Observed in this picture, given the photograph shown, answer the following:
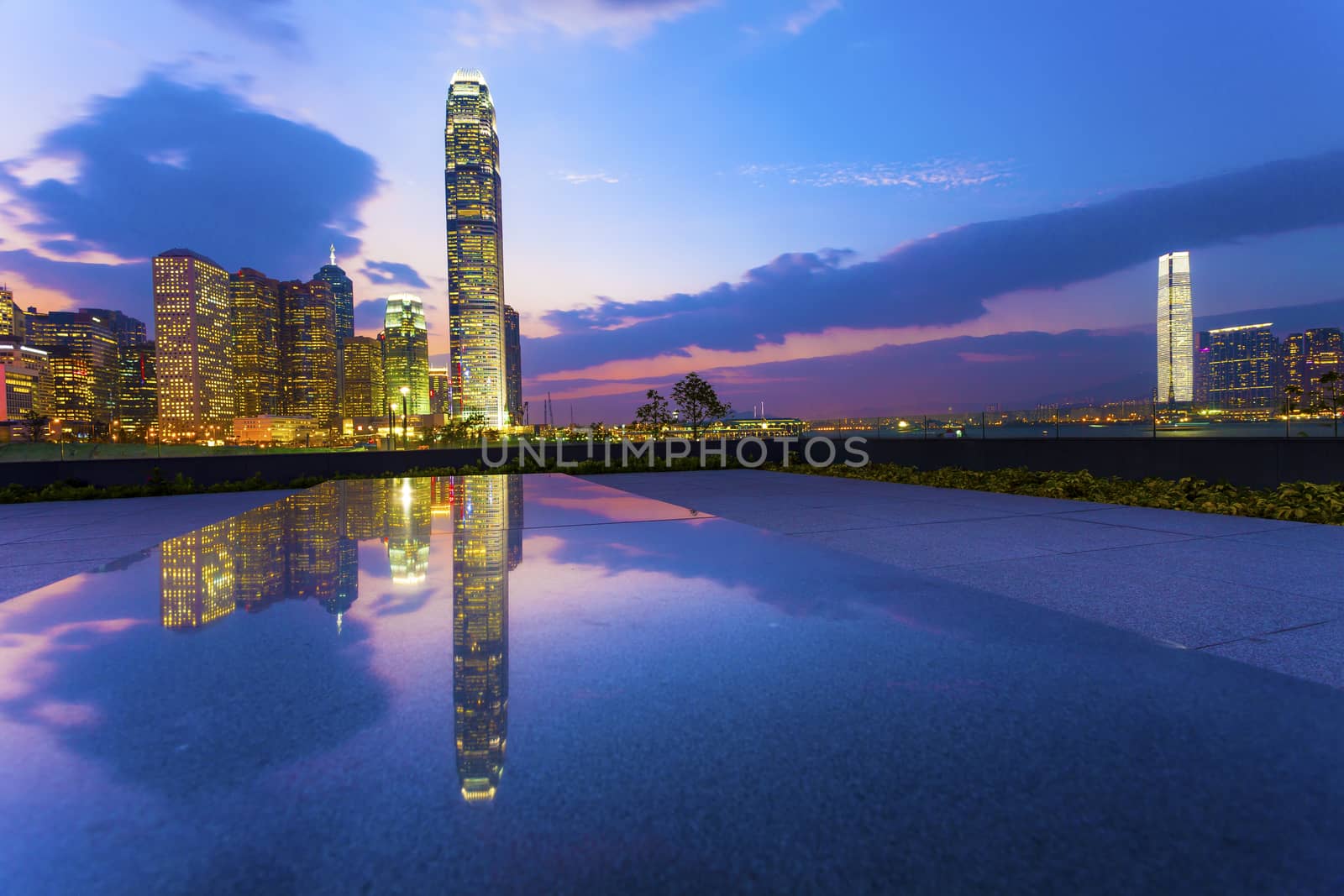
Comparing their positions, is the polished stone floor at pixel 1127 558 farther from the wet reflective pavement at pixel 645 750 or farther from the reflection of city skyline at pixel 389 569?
the reflection of city skyline at pixel 389 569

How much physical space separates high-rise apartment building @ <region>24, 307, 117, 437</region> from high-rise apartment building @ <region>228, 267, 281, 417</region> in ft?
95.3

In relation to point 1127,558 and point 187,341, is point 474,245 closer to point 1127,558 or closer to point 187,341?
point 187,341

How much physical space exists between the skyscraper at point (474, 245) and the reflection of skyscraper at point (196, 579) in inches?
6998

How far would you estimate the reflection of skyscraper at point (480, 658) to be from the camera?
6.62 feet

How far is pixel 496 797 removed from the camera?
71.0 inches

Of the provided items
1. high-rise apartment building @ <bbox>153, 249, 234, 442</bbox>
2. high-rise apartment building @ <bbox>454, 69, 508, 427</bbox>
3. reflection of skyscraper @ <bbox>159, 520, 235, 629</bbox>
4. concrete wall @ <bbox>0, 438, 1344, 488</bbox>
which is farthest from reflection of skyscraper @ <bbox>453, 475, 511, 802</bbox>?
high-rise apartment building @ <bbox>454, 69, 508, 427</bbox>

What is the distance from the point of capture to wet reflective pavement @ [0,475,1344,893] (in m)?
1.52

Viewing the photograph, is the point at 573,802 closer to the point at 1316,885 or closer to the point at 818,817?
the point at 818,817

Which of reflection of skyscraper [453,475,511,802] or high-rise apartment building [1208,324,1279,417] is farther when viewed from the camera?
high-rise apartment building [1208,324,1279,417]

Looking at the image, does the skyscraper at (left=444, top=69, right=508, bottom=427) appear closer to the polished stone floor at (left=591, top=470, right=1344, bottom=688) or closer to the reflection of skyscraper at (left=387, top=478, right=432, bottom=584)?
the reflection of skyscraper at (left=387, top=478, right=432, bottom=584)

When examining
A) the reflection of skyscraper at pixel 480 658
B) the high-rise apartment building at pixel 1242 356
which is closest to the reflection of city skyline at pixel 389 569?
the reflection of skyscraper at pixel 480 658

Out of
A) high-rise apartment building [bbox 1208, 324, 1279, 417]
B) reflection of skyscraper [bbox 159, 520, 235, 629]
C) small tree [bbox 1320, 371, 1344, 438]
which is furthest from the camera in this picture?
high-rise apartment building [bbox 1208, 324, 1279, 417]

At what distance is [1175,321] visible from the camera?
91.5 meters

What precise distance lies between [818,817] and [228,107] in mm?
88917
